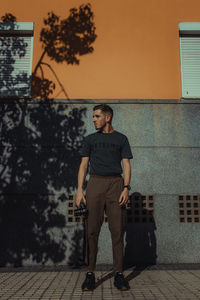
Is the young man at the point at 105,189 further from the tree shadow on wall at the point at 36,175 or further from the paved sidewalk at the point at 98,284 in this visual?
the tree shadow on wall at the point at 36,175

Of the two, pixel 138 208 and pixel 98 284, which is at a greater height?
pixel 138 208

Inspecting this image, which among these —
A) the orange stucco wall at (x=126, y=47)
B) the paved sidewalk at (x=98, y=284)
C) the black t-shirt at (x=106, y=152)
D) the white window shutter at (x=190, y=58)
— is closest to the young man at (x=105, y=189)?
the black t-shirt at (x=106, y=152)

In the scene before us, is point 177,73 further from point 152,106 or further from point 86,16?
point 86,16

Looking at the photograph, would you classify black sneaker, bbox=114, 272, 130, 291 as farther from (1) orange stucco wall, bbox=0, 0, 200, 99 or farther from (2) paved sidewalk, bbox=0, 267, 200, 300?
(1) orange stucco wall, bbox=0, 0, 200, 99

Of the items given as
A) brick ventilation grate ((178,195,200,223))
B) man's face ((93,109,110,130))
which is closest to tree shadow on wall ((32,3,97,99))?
man's face ((93,109,110,130))

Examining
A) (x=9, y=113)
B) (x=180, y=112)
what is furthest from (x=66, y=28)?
(x=180, y=112)

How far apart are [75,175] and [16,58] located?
326 cm

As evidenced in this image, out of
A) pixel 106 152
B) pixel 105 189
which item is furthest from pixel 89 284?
pixel 106 152

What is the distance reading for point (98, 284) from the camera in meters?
3.71

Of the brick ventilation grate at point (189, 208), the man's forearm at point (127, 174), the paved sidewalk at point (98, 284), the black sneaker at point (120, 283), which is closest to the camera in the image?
the paved sidewalk at point (98, 284)

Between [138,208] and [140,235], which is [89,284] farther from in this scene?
[138,208]

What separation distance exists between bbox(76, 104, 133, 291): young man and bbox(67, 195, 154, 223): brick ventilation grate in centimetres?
181

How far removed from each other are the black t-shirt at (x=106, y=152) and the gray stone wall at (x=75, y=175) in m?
1.78

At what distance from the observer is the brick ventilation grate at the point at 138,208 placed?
5375mm
